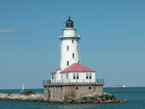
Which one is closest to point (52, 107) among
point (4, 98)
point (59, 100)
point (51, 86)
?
point (59, 100)

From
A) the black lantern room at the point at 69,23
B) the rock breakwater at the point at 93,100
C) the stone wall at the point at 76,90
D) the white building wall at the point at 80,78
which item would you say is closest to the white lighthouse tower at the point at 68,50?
the black lantern room at the point at 69,23

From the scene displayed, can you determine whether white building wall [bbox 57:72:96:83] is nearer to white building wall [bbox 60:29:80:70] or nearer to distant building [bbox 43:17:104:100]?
distant building [bbox 43:17:104:100]

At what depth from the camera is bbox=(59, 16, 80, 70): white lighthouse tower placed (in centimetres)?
5619

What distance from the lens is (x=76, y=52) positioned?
185ft

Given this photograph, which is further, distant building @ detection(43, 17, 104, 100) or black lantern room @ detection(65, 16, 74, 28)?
black lantern room @ detection(65, 16, 74, 28)

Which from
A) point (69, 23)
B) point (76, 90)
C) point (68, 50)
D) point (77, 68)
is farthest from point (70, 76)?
point (69, 23)

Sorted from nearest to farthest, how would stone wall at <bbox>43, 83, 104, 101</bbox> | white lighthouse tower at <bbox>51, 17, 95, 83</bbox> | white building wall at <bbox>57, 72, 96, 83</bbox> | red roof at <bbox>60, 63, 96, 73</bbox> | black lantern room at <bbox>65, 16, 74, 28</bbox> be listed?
stone wall at <bbox>43, 83, 104, 101</bbox>, white building wall at <bbox>57, 72, 96, 83</bbox>, red roof at <bbox>60, 63, 96, 73</bbox>, white lighthouse tower at <bbox>51, 17, 95, 83</bbox>, black lantern room at <bbox>65, 16, 74, 28</bbox>

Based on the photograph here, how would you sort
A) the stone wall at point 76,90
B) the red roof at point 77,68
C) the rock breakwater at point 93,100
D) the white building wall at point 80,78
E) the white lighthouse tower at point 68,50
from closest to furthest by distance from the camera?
1. the rock breakwater at point 93,100
2. the stone wall at point 76,90
3. the white building wall at point 80,78
4. the red roof at point 77,68
5. the white lighthouse tower at point 68,50

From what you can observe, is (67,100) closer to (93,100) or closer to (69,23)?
(93,100)

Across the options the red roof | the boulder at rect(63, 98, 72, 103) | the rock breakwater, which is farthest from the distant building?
the rock breakwater

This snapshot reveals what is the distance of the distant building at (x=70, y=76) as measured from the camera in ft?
165

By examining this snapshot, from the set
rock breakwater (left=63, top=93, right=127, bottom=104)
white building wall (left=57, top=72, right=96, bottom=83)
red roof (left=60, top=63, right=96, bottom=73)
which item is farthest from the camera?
red roof (left=60, top=63, right=96, bottom=73)

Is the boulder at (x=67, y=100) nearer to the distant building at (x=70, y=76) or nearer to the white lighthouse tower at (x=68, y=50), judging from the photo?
the distant building at (x=70, y=76)

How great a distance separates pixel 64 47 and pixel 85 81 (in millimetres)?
8531
